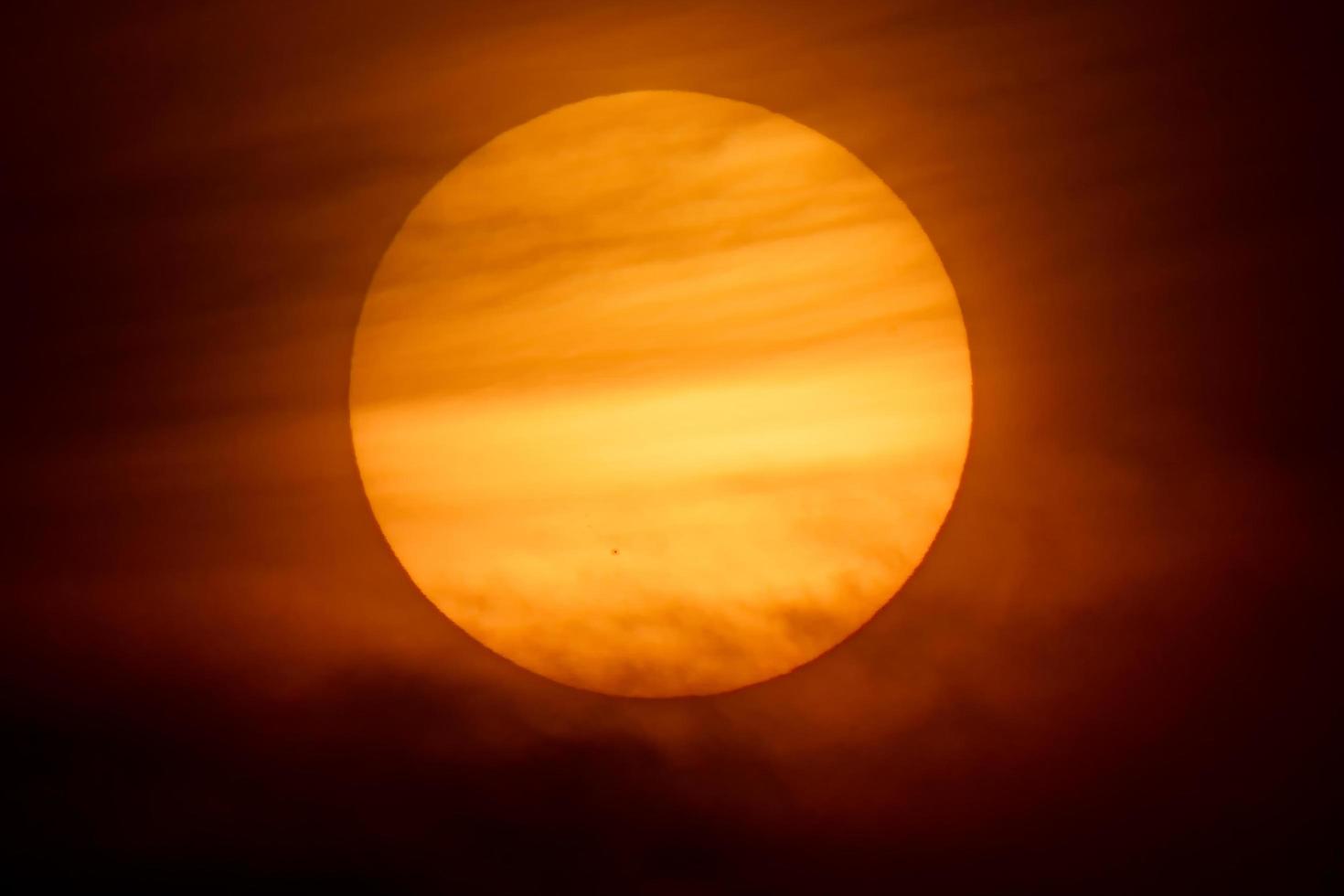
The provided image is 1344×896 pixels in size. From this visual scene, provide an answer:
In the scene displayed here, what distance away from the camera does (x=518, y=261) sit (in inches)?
36.5

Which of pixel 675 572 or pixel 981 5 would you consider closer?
pixel 675 572

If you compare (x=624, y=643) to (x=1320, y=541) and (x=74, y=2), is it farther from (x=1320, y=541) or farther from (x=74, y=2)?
(x=74, y=2)

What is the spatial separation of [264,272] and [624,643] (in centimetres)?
72

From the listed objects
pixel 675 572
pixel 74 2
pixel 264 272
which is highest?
pixel 74 2

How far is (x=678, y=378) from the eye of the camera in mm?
893

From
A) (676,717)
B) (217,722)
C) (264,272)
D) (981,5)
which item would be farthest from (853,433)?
(217,722)

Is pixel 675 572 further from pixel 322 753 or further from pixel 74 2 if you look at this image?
pixel 74 2

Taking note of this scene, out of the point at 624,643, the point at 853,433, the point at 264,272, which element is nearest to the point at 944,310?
the point at 853,433

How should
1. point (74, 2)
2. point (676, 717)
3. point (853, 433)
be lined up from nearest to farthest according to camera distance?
point (853, 433) → point (676, 717) → point (74, 2)

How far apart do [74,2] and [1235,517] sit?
1725mm

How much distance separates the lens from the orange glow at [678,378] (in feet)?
2.93

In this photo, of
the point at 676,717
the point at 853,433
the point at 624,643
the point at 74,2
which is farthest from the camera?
the point at 74,2

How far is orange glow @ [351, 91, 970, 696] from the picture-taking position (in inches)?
35.1

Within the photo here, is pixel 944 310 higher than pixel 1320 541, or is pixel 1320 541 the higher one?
pixel 944 310
